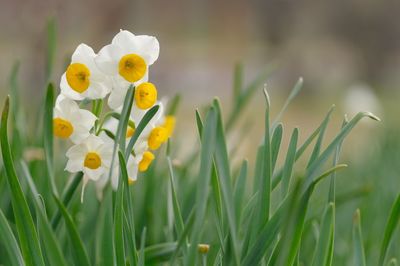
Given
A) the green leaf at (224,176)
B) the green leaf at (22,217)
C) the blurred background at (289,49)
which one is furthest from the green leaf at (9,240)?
the blurred background at (289,49)

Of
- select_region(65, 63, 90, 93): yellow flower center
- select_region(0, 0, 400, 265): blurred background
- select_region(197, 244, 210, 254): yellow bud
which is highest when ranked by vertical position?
select_region(0, 0, 400, 265): blurred background

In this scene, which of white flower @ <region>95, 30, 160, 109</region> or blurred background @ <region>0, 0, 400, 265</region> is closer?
white flower @ <region>95, 30, 160, 109</region>

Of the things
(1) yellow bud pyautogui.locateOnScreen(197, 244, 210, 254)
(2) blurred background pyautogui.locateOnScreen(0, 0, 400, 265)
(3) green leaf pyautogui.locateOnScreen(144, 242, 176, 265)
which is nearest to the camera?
(1) yellow bud pyautogui.locateOnScreen(197, 244, 210, 254)

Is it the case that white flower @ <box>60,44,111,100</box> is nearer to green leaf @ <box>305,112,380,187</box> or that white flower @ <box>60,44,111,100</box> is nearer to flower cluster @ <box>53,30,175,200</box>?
flower cluster @ <box>53,30,175,200</box>

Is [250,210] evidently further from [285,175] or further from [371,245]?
[371,245]

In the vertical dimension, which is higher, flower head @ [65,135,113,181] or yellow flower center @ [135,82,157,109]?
yellow flower center @ [135,82,157,109]

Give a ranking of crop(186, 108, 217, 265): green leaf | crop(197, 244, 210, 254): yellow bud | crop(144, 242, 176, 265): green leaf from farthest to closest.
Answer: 1. crop(144, 242, 176, 265): green leaf
2. crop(197, 244, 210, 254): yellow bud
3. crop(186, 108, 217, 265): green leaf

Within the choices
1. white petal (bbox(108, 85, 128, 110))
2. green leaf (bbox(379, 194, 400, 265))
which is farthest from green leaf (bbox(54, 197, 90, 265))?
green leaf (bbox(379, 194, 400, 265))
